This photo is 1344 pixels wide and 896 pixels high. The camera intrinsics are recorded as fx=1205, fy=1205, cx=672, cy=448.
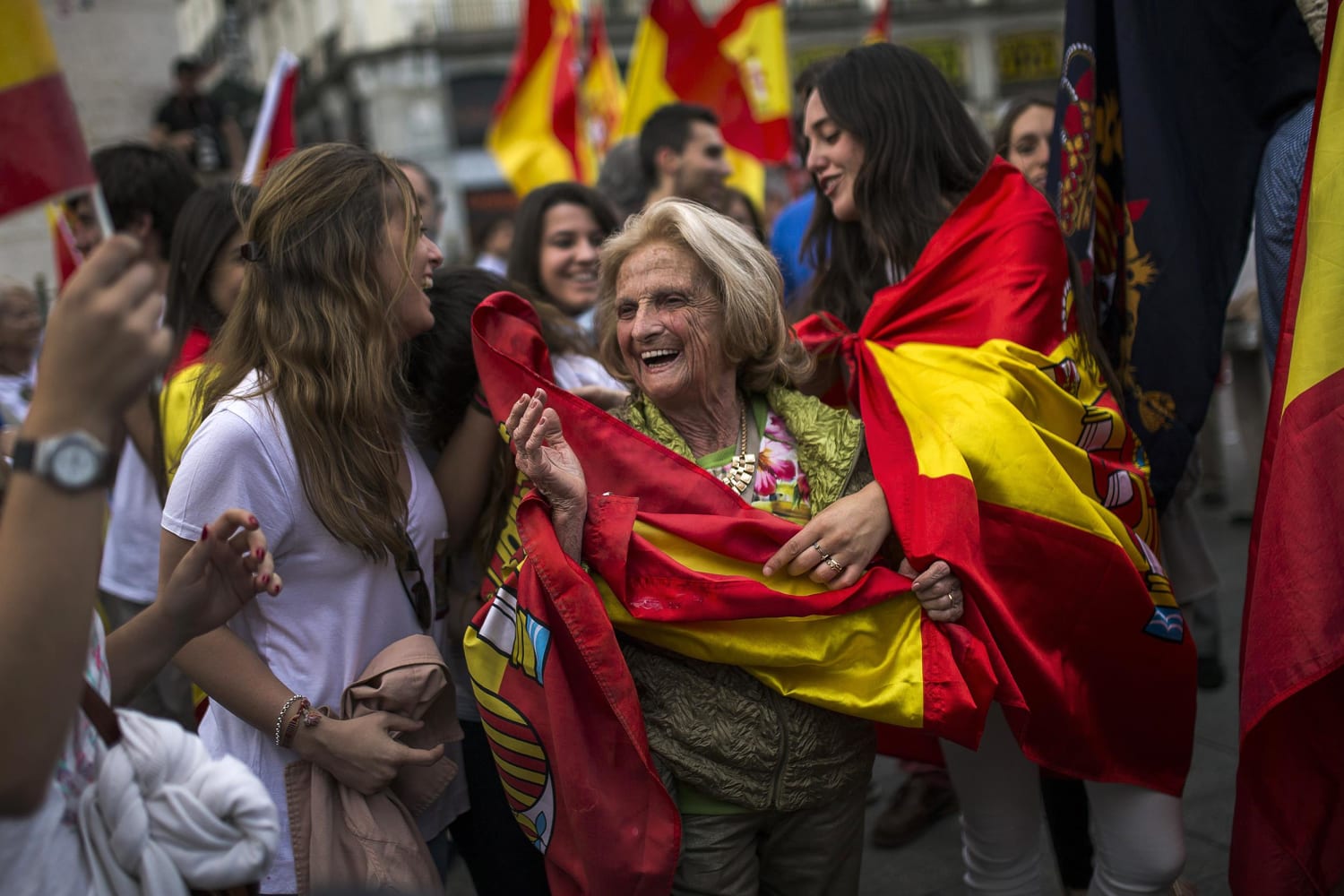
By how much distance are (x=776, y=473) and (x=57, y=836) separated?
4.72 ft

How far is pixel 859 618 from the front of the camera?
89.4 inches

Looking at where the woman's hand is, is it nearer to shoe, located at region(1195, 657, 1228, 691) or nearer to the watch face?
the watch face

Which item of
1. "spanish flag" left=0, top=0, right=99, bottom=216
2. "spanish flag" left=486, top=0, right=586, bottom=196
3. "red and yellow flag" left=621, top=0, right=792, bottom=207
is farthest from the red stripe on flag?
"spanish flag" left=486, top=0, right=586, bottom=196

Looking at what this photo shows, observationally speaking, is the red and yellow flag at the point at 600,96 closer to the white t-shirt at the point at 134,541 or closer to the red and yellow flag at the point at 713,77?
the red and yellow flag at the point at 713,77

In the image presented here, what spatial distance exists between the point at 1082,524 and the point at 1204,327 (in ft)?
2.46

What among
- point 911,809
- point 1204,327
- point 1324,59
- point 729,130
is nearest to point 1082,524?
point 1204,327

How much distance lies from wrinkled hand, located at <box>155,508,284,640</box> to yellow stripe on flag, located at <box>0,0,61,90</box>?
26.1 inches

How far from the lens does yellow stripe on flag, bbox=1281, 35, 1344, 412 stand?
2244mm

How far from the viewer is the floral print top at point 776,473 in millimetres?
2400

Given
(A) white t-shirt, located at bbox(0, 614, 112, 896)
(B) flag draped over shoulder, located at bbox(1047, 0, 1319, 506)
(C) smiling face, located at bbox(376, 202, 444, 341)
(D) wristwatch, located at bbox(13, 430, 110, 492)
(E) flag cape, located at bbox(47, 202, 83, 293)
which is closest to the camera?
(D) wristwatch, located at bbox(13, 430, 110, 492)

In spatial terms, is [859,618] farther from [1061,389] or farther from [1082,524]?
[1061,389]

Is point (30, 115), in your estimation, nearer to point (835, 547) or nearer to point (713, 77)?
point (835, 547)

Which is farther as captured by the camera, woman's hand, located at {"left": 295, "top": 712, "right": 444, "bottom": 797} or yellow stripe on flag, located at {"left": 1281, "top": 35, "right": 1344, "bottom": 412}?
yellow stripe on flag, located at {"left": 1281, "top": 35, "right": 1344, "bottom": 412}

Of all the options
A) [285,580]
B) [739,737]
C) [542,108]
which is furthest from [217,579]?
[542,108]
